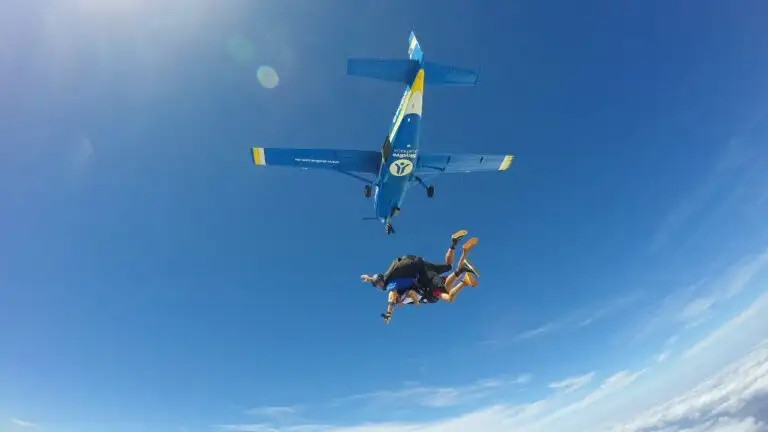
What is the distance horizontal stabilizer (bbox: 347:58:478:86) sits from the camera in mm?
23891

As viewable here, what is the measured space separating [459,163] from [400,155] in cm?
789

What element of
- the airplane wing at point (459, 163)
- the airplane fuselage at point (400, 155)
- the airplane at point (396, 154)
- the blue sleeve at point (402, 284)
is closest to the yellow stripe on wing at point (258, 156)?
the airplane at point (396, 154)

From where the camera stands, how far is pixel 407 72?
25578mm

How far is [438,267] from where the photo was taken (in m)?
12.9

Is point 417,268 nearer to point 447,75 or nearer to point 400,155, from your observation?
point 400,155

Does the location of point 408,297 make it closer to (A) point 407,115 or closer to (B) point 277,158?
(A) point 407,115

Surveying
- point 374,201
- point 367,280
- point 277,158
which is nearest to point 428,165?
point 374,201

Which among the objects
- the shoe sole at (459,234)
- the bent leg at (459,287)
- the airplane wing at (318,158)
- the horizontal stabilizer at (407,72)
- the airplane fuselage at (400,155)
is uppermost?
the horizontal stabilizer at (407,72)

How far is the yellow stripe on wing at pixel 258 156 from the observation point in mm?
27203

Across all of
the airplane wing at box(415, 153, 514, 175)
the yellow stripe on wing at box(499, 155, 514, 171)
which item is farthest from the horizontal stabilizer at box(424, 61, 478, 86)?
the yellow stripe on wing at box(499, 155, 514, 171)

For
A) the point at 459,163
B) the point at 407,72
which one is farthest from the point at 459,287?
the point at 459,163

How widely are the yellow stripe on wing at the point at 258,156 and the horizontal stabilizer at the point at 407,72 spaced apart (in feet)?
29.2

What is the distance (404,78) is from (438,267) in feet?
56.1

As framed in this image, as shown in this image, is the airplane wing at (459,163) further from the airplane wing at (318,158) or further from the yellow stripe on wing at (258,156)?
the yellow stripe on wing at (258,156)
